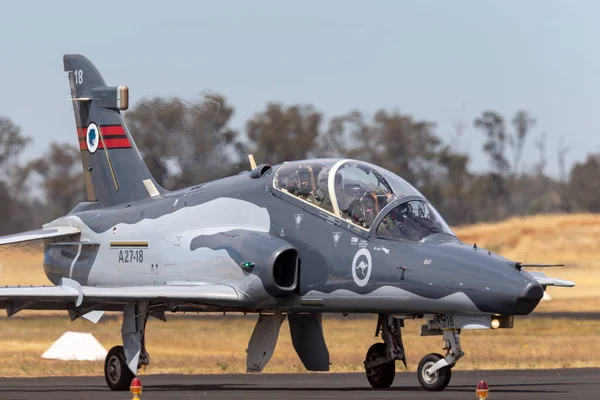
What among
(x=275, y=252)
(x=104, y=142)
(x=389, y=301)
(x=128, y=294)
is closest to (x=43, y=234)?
(x=104, y=142)

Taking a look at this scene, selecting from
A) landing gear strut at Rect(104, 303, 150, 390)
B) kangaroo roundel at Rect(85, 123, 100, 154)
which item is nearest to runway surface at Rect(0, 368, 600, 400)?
landing gear strut at Rect(104, 303, 150, 390)

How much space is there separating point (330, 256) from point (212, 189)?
2.61 metres

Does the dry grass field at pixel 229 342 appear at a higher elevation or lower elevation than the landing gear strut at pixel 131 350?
lower

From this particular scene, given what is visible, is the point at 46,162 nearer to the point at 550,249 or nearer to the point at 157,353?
the point at 157,353

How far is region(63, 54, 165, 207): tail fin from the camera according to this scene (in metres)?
21.2

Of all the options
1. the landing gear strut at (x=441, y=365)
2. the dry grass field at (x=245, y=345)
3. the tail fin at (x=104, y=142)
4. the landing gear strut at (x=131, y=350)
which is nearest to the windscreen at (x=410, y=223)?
the landing gear strut at (x=441, y=365)

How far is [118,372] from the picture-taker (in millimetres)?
18172

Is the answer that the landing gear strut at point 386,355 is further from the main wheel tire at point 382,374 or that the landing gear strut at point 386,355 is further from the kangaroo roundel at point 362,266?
the kangaroo roundel at point 362,266

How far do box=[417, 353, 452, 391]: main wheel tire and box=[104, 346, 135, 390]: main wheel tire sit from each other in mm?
4356

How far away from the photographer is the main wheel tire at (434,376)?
52.2 ft

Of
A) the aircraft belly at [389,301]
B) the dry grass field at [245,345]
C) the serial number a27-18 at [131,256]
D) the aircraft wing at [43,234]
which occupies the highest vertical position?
the aircraft wing at [43,234]

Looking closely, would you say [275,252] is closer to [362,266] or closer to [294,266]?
[294,266]

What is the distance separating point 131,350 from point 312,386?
2618 millimetres

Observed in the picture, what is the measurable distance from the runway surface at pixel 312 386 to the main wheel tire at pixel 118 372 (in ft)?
0.58
